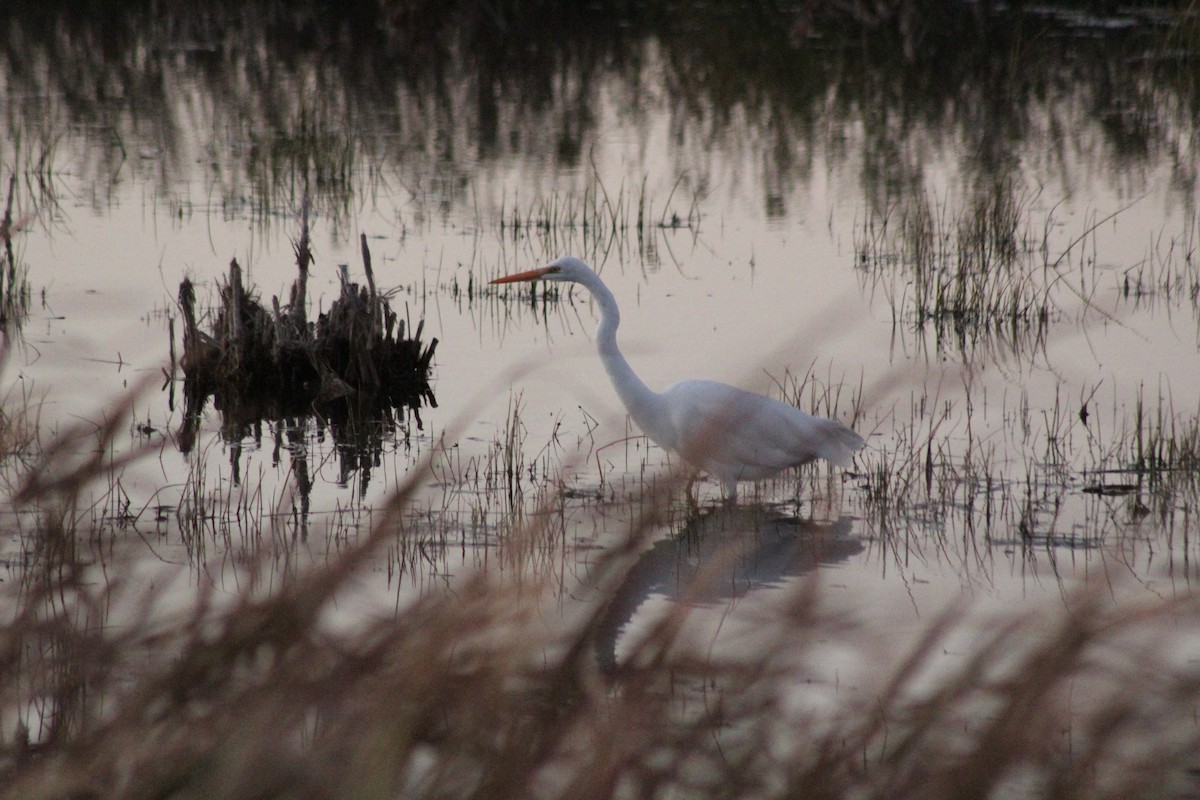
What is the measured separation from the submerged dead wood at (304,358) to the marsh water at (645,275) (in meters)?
0.21

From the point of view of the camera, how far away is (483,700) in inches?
53.3

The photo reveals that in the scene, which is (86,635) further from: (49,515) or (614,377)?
(614,377)

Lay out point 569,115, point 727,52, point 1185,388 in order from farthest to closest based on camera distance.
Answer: point 727,52
point 569,115
point 1185,388

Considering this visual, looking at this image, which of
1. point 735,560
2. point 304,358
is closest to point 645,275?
point 304,358

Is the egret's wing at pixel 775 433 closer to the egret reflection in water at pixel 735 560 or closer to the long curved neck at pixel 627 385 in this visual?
the long curved neck at pixel 627 385

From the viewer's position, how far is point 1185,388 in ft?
23.6

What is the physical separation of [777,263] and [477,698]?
8855mm

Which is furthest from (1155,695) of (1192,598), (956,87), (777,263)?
(956,87)

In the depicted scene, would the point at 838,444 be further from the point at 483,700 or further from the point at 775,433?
the point at 483,700

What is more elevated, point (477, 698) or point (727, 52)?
point (727, 52)

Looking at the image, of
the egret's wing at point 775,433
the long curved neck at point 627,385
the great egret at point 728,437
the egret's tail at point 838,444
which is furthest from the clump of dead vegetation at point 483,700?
the long curved neck at point 627,385

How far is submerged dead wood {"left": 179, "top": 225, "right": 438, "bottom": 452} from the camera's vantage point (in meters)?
6.83

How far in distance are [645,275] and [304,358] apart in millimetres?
3019

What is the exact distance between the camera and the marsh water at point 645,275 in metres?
4.84
